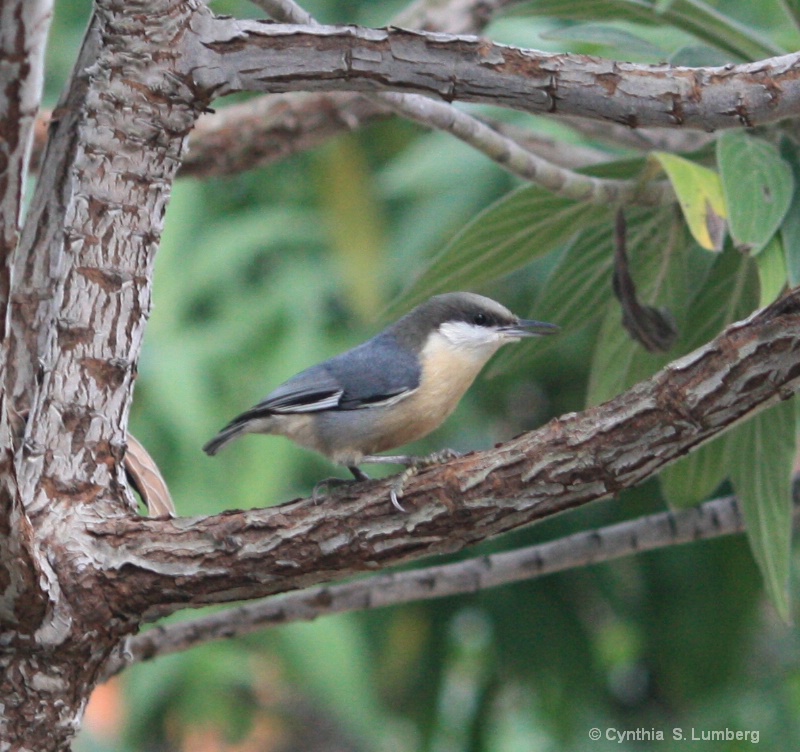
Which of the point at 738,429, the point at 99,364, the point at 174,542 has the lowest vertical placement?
the point at 174,542

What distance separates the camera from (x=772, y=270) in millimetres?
1706

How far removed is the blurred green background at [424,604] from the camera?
3.29m

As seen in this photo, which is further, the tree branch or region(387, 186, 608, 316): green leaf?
region(387, 186, 608, 316): green leaf

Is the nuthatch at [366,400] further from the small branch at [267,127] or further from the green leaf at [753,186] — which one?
the small branch at [267,127]

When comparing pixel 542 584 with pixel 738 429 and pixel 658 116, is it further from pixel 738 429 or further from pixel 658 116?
pixel 658 116

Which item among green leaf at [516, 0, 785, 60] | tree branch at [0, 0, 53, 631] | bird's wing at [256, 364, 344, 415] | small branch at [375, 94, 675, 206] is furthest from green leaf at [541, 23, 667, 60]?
tree branch at [0, 0, 53, 631]

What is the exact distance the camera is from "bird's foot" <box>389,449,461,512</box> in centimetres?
139

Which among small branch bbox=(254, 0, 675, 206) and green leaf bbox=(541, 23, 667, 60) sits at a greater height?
green leaf bbox=(541, 23, 667, 60)

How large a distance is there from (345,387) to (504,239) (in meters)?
0.42

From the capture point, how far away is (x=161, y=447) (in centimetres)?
354

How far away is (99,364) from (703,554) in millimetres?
2309

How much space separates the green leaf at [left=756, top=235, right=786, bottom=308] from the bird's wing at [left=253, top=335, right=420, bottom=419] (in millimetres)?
587

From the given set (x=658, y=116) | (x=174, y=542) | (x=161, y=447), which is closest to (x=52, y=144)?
(x=174, y=542)

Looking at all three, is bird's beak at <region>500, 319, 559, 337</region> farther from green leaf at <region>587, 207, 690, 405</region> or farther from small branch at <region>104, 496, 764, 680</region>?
small branch at <region>104, 496, 764, 680</region>
